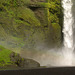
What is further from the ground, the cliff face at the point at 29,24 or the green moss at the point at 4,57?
the cliff face at the point at 29,24

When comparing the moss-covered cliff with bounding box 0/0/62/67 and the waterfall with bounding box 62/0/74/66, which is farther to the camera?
the waterfall with bounding box 62/0/74/66

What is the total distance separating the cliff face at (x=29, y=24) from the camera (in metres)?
14.6

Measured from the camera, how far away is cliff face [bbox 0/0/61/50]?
14594mm

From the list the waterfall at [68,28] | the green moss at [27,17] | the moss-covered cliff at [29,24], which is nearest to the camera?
the moss-covered cliff at [29,24]

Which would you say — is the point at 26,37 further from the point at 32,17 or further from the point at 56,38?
the point at 56,38

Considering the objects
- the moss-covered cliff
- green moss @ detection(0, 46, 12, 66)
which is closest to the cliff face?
the moss-covered cliff

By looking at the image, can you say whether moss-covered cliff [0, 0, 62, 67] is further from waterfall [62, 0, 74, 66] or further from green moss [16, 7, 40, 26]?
waterfall [62, 0, 74, 66]

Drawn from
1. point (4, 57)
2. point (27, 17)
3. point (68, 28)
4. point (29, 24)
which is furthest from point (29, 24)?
point (4, 57)

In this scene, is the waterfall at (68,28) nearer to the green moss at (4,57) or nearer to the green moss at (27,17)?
the green moss at (27,17)

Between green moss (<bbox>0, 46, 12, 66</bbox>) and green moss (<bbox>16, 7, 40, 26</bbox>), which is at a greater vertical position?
green moss (<bbox>16, 7, 40, 26</bbox>)

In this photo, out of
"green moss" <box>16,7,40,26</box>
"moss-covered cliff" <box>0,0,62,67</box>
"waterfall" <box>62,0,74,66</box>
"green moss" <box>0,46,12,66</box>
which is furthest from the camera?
"waterfall" <box>62,0,74,66</box>

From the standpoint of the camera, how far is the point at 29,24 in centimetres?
1628

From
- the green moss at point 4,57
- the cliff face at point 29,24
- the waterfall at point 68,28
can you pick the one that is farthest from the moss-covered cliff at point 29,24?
the green moss at point 4,57

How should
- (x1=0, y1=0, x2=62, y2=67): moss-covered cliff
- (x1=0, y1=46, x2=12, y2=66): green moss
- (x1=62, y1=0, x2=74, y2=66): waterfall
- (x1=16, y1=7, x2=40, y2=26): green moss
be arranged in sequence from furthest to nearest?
(x1=62, y1=0, x2=74, y2=66): waterfall < (x1=16, y1=7, x2=40, y2=26): green moss < (x1=0, y1=0, x2=62, y2=67): moss-covered cliff < (x1=0, y1=46, x2=12, y2=66): green moss
